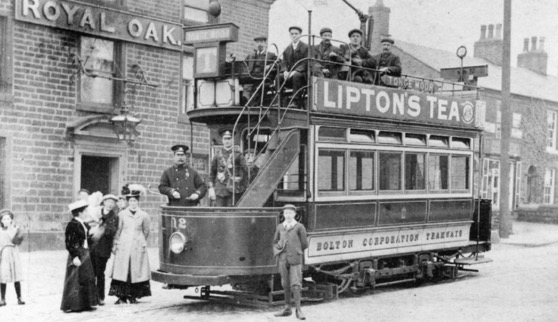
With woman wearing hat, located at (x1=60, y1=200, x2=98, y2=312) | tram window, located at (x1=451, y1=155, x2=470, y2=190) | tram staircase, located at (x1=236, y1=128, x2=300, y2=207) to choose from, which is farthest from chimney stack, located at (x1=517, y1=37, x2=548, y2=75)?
woman wearing hat, located at (x1=60, y1=200, x2=98, y2=312)

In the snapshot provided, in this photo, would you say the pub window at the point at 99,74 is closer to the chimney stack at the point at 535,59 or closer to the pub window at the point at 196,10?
the pub window at the point at 196,10

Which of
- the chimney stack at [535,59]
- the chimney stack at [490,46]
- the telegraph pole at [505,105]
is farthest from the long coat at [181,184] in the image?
the chimney stack at [535,59]

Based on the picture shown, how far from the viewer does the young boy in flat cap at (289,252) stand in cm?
896

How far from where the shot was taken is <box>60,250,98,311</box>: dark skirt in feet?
30.0

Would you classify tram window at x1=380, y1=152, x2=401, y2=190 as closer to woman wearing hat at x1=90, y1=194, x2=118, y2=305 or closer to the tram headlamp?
the tram headlamp

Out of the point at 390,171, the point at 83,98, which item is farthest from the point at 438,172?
the point at 83,98

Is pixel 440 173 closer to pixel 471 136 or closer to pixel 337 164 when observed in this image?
pixel 471 136

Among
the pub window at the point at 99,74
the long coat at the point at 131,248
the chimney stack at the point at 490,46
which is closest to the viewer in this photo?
the long coat at the point at 131,248

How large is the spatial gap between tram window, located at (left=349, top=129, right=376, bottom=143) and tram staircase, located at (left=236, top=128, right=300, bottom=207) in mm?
1107

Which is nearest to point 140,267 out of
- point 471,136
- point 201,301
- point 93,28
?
point 201,301

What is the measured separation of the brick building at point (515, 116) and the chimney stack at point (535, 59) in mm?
1951

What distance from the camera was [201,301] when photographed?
10.2 meters

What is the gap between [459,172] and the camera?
12.9m

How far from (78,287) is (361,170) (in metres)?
4.17
